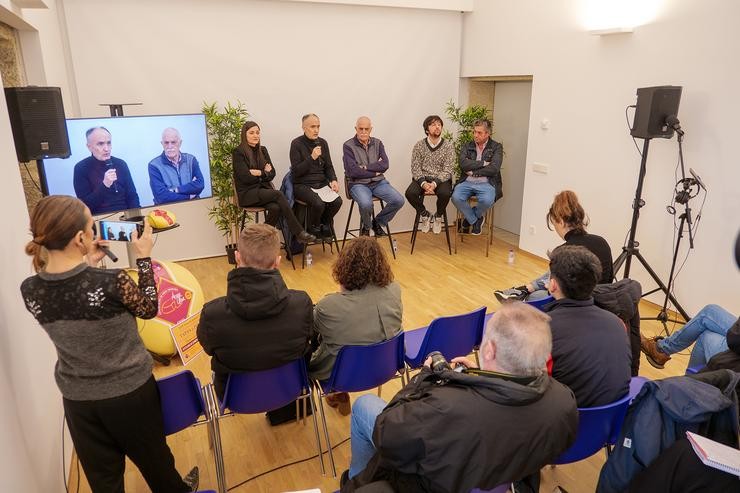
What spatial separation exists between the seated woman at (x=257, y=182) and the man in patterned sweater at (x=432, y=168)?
1.43 meters

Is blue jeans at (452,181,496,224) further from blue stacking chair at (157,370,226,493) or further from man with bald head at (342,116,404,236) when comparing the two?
blue stacking chair at (157,370,226,493)

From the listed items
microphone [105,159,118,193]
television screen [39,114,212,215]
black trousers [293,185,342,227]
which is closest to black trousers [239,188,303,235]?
black trousers [293,185,342,227]

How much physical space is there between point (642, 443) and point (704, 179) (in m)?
3.16

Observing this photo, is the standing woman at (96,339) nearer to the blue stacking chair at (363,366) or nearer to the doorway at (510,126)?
the blue stacking chair at (363,366)

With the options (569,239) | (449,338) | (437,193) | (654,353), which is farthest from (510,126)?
(449,338)

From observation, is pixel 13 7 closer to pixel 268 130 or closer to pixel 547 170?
pixel 268 130

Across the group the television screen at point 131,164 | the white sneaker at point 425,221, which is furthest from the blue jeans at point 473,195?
the television screen at point 131,164

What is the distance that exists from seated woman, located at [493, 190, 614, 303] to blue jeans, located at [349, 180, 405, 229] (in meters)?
2.76

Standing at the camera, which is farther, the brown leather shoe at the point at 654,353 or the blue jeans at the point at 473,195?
the blue jeans at the point at 473,195

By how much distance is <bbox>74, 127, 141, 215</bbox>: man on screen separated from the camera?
12.1 feet

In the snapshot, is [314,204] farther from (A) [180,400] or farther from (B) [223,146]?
(A) [180,400]

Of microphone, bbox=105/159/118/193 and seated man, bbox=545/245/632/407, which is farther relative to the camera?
microphone, bbox=105/159/118/193

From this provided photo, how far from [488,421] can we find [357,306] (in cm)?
113

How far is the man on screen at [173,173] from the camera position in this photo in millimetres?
4215
